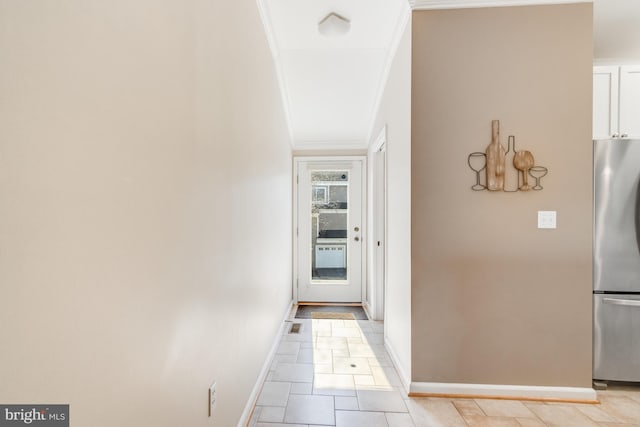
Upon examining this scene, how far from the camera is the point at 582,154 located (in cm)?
211

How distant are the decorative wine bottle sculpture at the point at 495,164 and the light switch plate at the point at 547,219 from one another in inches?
13.4

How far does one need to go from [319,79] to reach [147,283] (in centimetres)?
301

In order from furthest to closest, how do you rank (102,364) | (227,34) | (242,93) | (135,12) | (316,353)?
(316,353)
(242,93)
(227,34)
(135,12)
(102,364)

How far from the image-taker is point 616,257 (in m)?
2.15

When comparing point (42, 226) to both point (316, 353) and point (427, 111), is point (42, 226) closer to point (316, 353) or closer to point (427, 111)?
point (427, 111)

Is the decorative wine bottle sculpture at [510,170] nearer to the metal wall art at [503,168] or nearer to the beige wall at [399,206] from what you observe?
the metal wall art at [503,168]

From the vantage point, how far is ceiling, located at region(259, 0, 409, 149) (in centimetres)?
235

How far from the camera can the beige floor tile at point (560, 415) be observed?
1.84m

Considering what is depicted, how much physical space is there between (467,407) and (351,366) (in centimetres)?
87

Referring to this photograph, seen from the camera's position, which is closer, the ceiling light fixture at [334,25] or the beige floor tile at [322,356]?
the ceiling light fixture at [334,25]

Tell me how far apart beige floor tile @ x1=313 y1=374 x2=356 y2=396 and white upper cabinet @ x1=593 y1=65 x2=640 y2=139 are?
104 inches

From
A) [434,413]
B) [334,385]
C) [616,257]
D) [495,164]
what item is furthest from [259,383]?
[616,257]

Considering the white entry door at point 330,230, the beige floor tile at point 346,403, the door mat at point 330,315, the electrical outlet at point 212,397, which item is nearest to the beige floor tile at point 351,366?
the beige floor tile at point 346,403

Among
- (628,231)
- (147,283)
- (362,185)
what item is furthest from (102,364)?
(362,185)
